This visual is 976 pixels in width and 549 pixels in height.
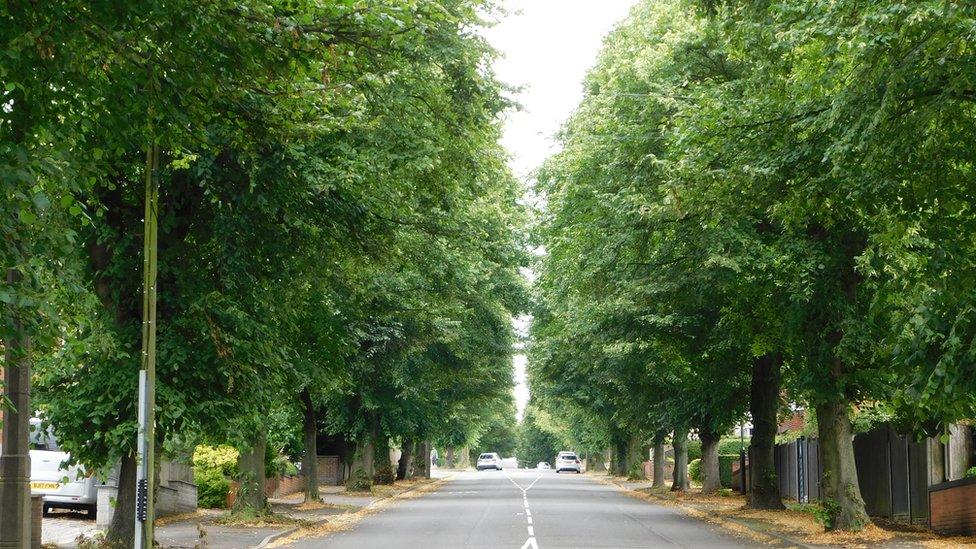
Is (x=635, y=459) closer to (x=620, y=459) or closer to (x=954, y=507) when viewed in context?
(x=620, y=459)

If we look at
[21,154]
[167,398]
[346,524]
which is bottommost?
[346,524]

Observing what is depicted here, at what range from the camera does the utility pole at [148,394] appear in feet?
40.8

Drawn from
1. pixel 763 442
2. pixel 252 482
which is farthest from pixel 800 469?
pixel 252 482

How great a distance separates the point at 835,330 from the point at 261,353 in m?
10.8

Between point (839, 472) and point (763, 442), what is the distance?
29.8ft

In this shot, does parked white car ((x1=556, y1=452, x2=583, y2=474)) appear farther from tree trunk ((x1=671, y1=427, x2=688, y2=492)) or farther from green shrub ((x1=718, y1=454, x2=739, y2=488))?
tree trunk ((x1=671, y1=427, x2=688, y2=492))

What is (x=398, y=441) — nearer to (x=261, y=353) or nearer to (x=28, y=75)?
(x=261, y=353)

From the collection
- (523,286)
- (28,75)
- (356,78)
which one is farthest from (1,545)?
(523,286)

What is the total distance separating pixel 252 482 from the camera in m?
25.0

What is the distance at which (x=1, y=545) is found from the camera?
1054 cm

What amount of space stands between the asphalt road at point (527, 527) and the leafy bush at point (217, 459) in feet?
13.8

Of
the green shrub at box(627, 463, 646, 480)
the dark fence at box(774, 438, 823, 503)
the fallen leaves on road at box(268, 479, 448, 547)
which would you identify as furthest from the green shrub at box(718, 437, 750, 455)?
the fallen leaves on road at box(268, 479, 448, 547)

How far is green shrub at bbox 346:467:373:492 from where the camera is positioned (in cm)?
4422

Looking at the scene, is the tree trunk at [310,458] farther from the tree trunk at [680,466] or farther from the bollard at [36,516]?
the bollard at [36,516]
